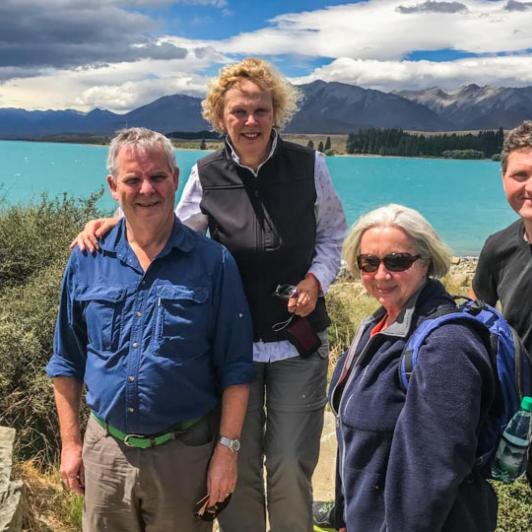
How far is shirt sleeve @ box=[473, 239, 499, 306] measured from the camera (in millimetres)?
2775

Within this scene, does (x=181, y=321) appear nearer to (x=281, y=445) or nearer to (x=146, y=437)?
(x=146, y=437)

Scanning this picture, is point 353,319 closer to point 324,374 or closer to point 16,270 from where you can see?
point 16,270

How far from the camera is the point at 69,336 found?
2600 millimetres

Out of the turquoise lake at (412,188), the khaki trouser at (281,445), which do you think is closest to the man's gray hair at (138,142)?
the khaki trouser at (281,445)

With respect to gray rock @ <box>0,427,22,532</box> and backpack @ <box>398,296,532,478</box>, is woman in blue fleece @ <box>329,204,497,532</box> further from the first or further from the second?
gray rock @ <box>0,427,22,532</box>

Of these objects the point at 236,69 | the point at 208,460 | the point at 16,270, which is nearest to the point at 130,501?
the point at 208,460

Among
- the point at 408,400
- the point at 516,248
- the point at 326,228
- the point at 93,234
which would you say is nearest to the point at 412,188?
the point at 326,228

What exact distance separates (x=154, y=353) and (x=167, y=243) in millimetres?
453

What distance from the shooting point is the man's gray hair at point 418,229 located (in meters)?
2.19

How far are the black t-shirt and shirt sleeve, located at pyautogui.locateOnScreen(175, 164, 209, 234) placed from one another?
1350 millimetres

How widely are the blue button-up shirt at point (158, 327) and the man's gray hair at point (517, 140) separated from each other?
1.23m

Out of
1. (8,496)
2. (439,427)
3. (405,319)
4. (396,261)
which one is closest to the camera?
(439,427)

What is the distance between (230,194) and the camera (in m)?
2.92

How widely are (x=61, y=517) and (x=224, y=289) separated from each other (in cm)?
230
